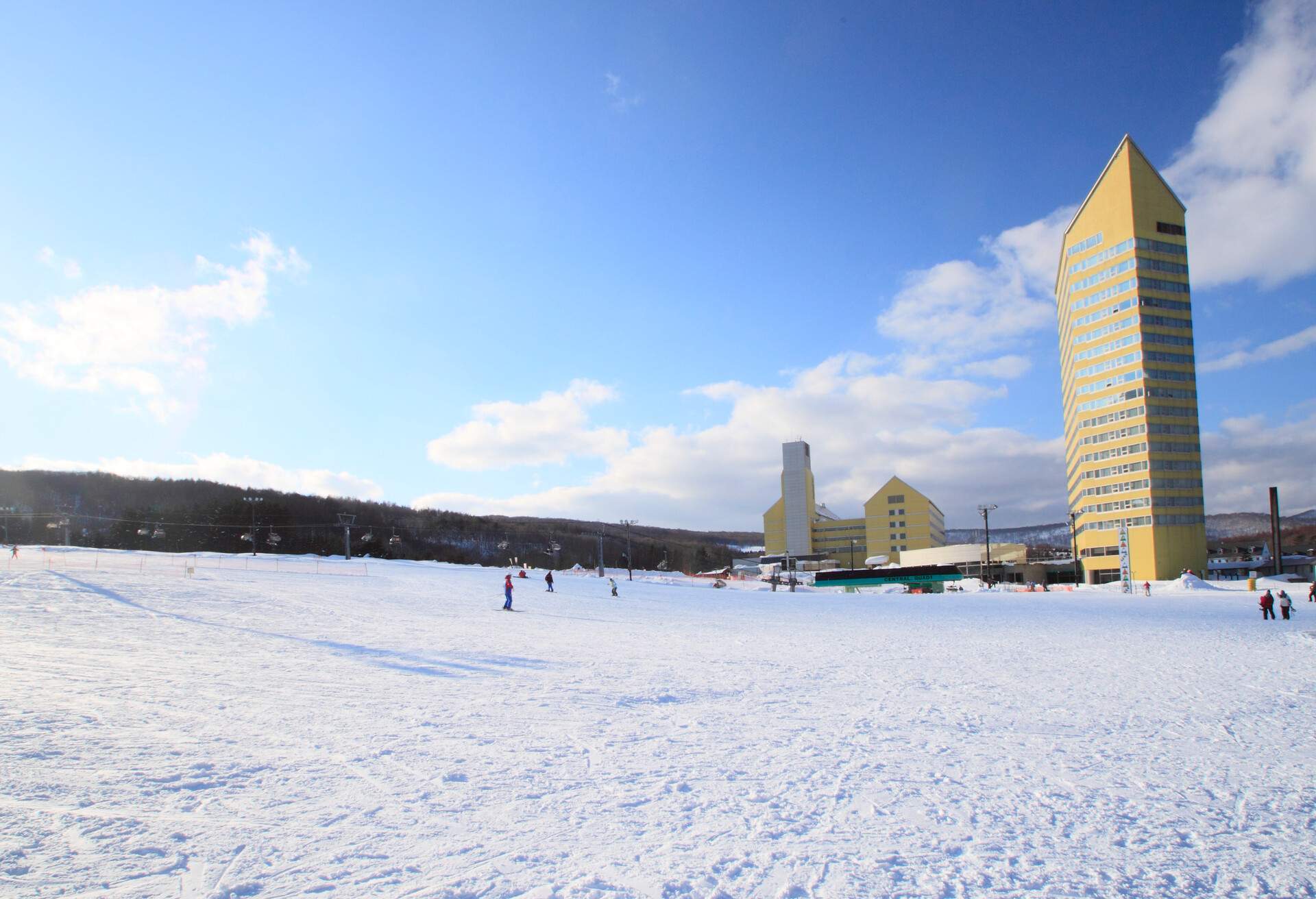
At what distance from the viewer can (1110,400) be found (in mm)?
78312

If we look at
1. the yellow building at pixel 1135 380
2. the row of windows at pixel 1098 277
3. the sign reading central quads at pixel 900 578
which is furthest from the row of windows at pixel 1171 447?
the sign reading central quads at pixel 900 578

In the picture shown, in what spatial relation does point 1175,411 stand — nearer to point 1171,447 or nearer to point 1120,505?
point 1171,447

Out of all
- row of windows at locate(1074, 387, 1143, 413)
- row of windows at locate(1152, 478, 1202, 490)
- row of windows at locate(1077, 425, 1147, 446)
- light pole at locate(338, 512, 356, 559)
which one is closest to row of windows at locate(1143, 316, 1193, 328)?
row of windows at locate(1074, 387, 1143, 413)

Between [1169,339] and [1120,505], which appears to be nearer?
[1169,339]

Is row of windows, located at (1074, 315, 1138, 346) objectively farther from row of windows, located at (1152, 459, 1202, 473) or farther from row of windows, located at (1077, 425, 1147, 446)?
row of windows, located at (1152, 459, 1202, 473)

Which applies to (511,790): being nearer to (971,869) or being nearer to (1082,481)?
(971,869)

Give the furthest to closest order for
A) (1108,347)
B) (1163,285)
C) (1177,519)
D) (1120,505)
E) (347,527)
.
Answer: (1108,347) → (1120,505) → (1163,285) → (1177,519) → (347,527)

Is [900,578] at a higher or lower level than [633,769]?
lower

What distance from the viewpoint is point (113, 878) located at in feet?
15.2

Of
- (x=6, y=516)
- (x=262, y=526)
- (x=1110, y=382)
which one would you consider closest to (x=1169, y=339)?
(x=1110, y=382)

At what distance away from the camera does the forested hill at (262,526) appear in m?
92.4

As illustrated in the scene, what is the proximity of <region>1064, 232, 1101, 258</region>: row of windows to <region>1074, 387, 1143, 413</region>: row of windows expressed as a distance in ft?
59.5

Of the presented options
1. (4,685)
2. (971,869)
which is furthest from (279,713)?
(971,869)

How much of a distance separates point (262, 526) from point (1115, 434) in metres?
105
